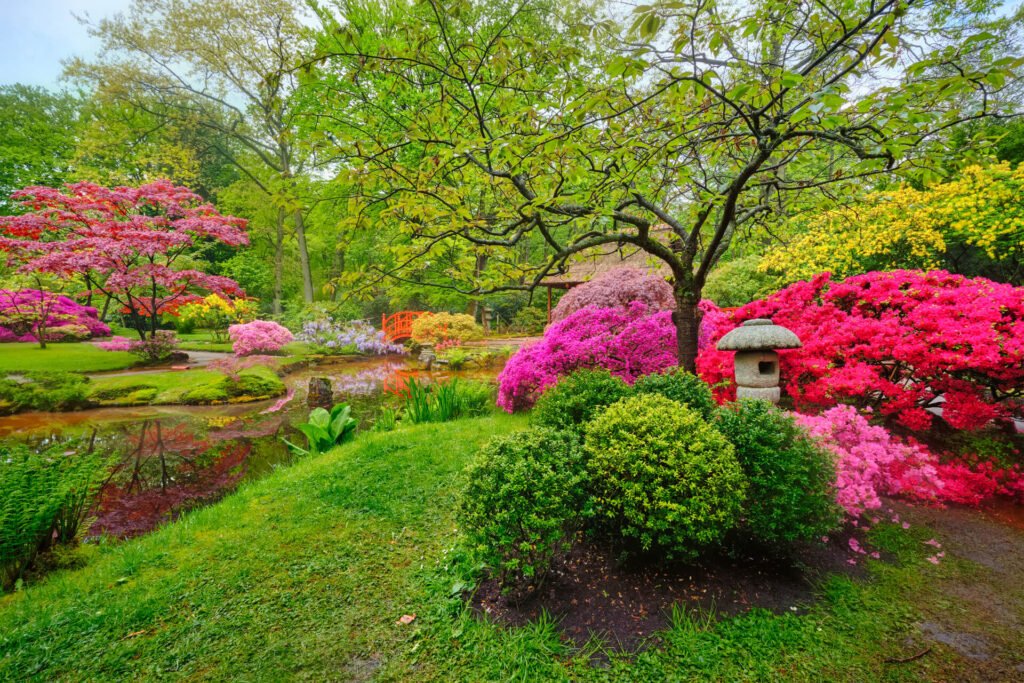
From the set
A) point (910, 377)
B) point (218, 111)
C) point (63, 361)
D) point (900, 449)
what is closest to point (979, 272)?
point (910, 377)

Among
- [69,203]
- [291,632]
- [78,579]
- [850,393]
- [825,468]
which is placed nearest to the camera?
[291,632]

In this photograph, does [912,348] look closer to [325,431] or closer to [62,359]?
[325,431]

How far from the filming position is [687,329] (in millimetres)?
4441

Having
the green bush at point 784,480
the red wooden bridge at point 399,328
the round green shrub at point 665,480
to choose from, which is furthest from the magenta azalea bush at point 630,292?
the red wooden bridge at point 399,328

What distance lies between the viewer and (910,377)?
358 cm

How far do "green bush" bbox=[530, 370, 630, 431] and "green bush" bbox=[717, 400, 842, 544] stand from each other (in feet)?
3.21

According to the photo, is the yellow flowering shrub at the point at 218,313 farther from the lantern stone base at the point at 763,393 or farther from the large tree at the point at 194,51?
the lantern stone base at the point at 763,393

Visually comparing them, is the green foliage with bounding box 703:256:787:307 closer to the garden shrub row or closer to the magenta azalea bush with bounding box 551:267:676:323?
the magenta azalea bush with bounding box 551:267:676:323

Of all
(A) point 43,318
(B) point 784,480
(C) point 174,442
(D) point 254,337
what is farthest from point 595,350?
(A) point 43,318

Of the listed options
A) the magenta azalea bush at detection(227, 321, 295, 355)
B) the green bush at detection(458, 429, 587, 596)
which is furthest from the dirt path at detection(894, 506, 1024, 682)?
the magenta azalea bush at detection(227, 321, 295, 355)

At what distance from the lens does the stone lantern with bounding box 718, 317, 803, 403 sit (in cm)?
371

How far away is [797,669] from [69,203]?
46.1 feet

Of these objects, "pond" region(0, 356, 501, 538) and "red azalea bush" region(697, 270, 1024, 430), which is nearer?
"red azalea bush" region(697, 270, 1024, 430)

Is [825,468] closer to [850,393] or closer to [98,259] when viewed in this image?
[850,393]
